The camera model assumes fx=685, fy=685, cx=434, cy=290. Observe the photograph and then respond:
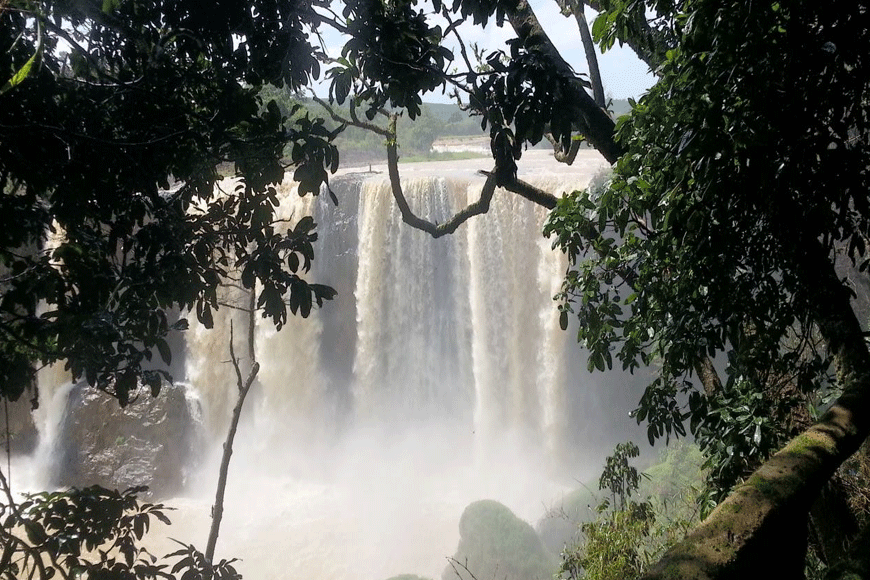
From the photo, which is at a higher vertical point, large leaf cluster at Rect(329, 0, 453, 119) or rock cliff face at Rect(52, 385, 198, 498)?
large leaf cluster at Rect(329, 0, 453, 119)

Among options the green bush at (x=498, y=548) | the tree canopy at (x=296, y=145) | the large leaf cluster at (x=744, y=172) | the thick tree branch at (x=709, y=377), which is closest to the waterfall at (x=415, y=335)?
the green bush at (x=498, y=548)

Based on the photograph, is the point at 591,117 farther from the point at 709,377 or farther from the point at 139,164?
the point at 139,164

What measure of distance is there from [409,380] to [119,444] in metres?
6.44

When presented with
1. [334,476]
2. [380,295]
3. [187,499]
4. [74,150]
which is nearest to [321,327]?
[380,295]

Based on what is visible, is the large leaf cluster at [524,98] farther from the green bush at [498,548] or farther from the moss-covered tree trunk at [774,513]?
the green bush at [498,548]

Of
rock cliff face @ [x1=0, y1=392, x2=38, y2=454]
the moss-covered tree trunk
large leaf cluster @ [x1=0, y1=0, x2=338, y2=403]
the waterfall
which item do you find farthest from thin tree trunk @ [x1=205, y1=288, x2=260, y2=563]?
rock cliff face @ [x1=0, y1=392, x2=38, y2=454]

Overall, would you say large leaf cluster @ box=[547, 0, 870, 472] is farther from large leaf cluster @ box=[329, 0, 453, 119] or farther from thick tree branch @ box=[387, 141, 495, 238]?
thick tree branch @ box=[387, 141, 495, 238]

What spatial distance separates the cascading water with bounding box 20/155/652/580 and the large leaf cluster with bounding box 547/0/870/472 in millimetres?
10952

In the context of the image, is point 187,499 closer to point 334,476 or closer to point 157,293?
point 334,476

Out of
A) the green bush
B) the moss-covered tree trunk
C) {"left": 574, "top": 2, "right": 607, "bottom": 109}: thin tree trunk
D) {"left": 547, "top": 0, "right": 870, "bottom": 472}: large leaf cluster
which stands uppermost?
{"left": 574, "top": 2, "right": 607, "bottom": 109}: thin tree trunk

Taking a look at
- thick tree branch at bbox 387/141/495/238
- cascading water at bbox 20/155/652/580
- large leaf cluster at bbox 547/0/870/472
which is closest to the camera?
large leaf cluster at bbox 547/0/870/472

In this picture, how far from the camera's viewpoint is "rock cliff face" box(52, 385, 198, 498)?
14.6 m

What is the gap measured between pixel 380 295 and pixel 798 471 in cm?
1404

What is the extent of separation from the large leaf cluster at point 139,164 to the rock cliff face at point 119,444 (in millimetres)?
13255
